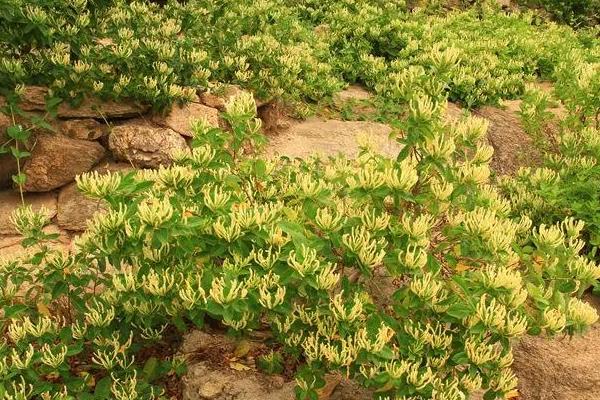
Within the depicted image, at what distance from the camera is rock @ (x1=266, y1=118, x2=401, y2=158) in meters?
7.39

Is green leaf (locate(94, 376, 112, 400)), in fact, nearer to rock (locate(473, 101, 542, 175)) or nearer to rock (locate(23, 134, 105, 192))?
rock (locate(23, 134, 105, 192))

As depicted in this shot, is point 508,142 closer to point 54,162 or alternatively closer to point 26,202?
point 54,162

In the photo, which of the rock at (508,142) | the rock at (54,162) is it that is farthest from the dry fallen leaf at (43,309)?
the rock at (508,142)

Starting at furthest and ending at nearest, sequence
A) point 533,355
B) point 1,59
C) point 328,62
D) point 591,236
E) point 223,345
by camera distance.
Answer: point 328,62 → point 1,59 → point 591,236 → point 533,355 → point 223,345

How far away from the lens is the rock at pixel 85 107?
6.22 meters

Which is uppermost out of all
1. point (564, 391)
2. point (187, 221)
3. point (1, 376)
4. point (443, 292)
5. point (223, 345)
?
point (187, 221)

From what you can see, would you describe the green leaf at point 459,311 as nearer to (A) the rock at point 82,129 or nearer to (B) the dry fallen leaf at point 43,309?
(B) the dry fallen leaf at point 43,309

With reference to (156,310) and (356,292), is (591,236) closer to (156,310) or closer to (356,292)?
(356,292)

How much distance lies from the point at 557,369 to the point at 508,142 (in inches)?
173

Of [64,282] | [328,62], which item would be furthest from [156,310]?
[328,62]

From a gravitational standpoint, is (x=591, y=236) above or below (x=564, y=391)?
above

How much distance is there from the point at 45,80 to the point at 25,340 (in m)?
3.49

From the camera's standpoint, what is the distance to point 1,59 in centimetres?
612

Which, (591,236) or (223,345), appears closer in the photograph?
(223,345)
